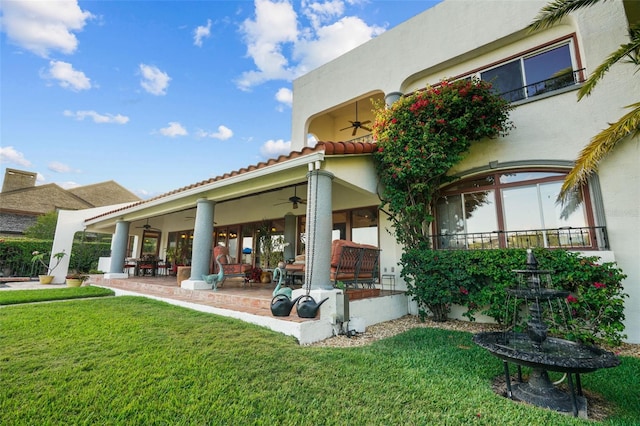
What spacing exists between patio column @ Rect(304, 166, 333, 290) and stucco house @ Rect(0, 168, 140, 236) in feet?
93.1

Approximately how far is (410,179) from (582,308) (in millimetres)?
3480

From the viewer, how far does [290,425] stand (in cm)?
203

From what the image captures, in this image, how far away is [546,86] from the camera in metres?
6.06

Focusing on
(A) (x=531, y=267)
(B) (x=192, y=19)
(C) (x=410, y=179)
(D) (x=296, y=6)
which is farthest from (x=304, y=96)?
(A) (x=531, y=267)

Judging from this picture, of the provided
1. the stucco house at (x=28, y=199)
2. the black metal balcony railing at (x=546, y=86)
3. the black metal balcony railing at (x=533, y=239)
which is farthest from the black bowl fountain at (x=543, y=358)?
the stucco house at (x=28, y=199)

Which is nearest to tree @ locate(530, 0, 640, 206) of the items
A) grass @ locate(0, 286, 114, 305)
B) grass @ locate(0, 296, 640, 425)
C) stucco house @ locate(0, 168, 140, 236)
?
grass @ locate(0, 296, 640, 425)

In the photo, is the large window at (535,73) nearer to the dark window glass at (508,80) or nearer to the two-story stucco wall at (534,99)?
the dark window glass at (508,80)

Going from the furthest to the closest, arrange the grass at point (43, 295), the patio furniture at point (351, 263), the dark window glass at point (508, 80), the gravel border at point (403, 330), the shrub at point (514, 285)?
the grass at point (43, 295) < the dark window glass at point (508, 80) < the patio furniture at point (351, 263) < the gravel border at point (403, 330) < the shrub at point (514, 285)

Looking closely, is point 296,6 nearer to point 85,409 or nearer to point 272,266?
point 272,266

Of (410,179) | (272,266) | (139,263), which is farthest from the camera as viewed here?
(139,263)

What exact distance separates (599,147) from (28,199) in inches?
1353

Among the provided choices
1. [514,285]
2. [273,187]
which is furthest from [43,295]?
[514,285]

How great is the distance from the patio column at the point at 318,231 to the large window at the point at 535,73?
4.32 metres

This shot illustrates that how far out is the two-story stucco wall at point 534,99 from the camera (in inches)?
190
